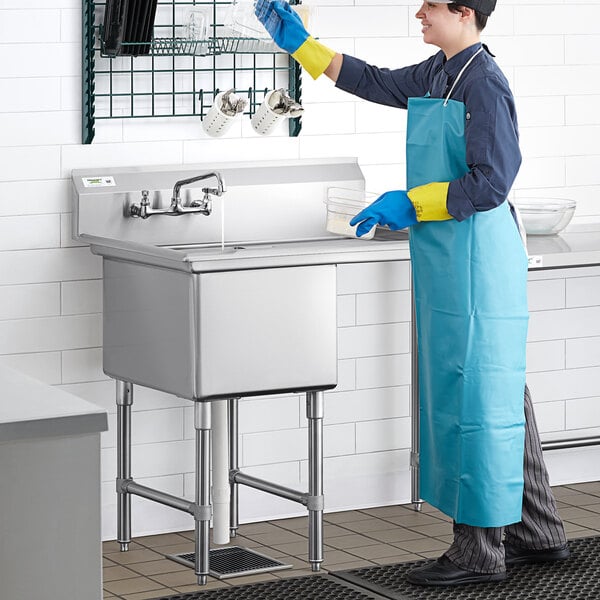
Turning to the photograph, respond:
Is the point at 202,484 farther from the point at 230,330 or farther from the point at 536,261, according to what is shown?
the point at 536,261

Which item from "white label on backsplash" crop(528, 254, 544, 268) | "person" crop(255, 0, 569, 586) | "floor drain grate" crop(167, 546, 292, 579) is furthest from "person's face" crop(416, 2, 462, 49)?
"floor drain grate" crop(167, 546, 292, 579)

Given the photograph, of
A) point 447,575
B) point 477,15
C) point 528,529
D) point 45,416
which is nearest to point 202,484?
point 447,575

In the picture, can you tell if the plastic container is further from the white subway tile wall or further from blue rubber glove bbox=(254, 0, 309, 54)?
blue rubber glove bbox=(254, 0, 309, 54)

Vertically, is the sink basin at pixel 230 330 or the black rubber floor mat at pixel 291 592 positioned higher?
the sink basin at pixel 230 330

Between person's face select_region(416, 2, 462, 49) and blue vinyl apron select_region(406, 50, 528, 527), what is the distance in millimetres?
105

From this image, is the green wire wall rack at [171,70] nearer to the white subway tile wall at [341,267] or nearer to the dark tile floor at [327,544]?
the white subway tile wall at [341,267]

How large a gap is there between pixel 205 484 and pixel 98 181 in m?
1.01

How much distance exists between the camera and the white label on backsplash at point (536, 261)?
4.12 meters

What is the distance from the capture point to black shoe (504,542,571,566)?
3.99 metres

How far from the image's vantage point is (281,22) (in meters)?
3.98

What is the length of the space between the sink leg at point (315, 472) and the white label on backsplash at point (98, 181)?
0.90 m

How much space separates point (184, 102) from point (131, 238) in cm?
51

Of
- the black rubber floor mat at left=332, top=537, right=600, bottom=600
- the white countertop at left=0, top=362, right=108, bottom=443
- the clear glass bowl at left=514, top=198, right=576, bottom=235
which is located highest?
the clear glass bowl at left=514, top=198, right=576, bottom=235

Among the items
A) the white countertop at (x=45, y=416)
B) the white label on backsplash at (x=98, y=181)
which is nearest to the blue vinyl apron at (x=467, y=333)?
the white label on backsplash at (x=98, y=181)
